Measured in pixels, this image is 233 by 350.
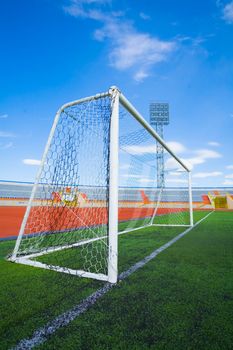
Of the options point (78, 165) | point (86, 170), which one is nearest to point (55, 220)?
point (86, 170)

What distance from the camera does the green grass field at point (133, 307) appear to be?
1247 millimetres

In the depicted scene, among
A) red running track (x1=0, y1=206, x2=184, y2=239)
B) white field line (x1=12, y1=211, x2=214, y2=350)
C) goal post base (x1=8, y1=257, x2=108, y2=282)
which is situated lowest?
white field line (x1=12, y1=211, x2=214, y2=350)

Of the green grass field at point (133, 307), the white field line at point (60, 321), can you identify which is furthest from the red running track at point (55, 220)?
the white field line at point (60, 321)

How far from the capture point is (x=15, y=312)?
154cm

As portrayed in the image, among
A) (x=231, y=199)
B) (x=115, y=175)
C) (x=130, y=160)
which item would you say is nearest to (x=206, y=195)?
(x=231, y=199)

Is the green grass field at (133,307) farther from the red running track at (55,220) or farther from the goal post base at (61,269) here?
the red running track at (55,220)

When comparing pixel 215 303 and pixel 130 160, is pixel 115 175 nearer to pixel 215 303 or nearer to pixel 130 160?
pixel 215 303

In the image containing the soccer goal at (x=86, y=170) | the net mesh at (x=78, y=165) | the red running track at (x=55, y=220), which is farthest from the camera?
the red running track at (x=55, y=220)

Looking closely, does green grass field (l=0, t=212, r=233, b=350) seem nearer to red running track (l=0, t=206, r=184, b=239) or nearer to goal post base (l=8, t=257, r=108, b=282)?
goal post base (l=8, t=257, r=108, b=282)

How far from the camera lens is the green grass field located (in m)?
1.25

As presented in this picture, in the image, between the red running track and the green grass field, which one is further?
the red running track

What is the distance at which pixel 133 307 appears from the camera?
5.27 ft

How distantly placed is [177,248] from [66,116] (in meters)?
2.82

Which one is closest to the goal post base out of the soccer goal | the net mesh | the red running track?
the soccer goal
